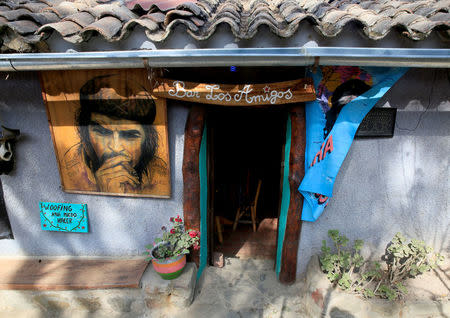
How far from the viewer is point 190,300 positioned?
3643 millimetres

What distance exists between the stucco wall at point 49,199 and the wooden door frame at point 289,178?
5.9 inches

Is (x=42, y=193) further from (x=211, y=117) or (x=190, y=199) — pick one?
(x=211, y=117)

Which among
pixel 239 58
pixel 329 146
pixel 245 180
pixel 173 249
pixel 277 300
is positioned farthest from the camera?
pixel 245 180

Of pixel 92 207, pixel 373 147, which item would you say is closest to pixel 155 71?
pixel 92 207

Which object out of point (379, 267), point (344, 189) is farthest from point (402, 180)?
point (379, 267)

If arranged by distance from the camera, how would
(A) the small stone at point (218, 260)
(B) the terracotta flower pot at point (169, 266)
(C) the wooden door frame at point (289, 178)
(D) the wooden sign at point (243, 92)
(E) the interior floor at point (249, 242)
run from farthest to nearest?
(E) the interior floor at point (249, 242)
(A) the small stone at point (218, 260)
(B) the terracotta flower pot at point (169, 266)
(C) the wooden door frame at point (289, 178)
(D) the wooden sign at point (243, 92)

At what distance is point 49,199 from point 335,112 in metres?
3.91

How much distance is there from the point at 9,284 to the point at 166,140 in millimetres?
2764

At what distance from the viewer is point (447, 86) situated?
3086 millimetres

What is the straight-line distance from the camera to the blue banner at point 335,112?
288cm

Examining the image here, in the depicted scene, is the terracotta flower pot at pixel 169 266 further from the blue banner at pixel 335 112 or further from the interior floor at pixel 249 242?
the blue banner at pixel 335 112

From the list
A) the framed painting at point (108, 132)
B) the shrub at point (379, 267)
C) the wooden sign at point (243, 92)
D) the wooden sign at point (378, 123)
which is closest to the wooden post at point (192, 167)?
the framed painting at point (108, 132)

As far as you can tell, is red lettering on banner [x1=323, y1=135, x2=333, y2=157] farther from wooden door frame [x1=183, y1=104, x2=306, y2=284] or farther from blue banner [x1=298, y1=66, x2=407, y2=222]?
wooden door frame [x1=183, y1=104, x2=306, y2=284]

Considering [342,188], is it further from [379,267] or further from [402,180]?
[379,267]
